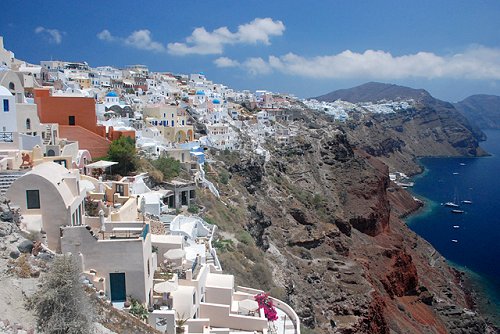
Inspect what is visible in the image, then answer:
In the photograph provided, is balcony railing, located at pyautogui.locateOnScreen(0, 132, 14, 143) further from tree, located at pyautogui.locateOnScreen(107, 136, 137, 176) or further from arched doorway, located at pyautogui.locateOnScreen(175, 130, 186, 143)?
arched doorway, located at pyautogui.locateOnScreen(175, 130, 186, 143)

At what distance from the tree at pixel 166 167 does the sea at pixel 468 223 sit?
131 ft

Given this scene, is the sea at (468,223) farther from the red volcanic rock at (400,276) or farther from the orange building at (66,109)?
the orange building at (66,109)

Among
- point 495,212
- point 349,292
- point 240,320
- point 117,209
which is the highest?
point 117,209

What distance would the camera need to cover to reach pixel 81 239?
14.3 m

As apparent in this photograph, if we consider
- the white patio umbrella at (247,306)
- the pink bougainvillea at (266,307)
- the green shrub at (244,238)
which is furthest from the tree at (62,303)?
the green shrub at (244,238)

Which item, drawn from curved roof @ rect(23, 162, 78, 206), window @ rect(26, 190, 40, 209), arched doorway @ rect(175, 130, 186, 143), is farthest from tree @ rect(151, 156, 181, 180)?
window @ rect(26, 190, 40, 209)

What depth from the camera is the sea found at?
60.5 metres

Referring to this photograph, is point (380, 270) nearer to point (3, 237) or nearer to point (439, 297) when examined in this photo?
point (439, 297)

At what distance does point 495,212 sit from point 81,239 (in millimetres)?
98913

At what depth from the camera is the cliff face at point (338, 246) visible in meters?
36.9

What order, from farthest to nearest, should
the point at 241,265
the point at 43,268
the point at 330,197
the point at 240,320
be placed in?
the point at 330,197, the point at 241,265, the point at 240,320, the point at 43,268

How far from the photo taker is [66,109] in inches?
1176

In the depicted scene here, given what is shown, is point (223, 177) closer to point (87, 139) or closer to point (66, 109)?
point (87, 139)

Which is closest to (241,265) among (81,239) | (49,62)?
(81,239)
